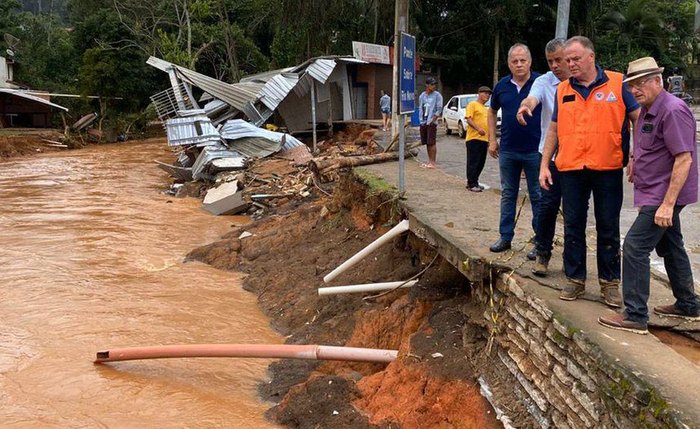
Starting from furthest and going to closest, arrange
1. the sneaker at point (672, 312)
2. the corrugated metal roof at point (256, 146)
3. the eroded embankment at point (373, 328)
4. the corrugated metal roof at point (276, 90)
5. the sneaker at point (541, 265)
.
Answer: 1. the corrugated metal roof at point (276, 90)
2. the corrugated metal roof at point (256, 146)
3. the eroded embankment at point (373, 328)
4. the sneaker at point (541, 265)
5. the sneaker at point (672, 312)

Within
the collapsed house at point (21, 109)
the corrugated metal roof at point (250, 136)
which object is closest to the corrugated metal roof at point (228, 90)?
the corrugated metal roof at point (250, 136)

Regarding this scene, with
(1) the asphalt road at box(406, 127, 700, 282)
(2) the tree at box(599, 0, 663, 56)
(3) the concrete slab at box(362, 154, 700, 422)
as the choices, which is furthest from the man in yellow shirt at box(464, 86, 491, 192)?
(2) the tree at box(599, 0, 663, 56)

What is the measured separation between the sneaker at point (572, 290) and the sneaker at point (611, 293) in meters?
0.13

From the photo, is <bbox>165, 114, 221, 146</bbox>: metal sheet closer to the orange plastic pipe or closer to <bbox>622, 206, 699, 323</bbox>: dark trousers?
the orange plastic pipe

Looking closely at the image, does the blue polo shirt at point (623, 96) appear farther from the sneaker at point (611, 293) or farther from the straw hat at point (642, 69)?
the sneaker at point (611, 293)

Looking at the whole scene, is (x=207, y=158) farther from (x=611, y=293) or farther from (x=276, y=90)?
(x=611, y=293)

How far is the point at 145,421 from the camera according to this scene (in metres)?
5.69

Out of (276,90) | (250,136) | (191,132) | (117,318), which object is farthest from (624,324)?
(276,90)

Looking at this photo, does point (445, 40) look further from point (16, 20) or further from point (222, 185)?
point (16, 20)

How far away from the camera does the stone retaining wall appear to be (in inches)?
113

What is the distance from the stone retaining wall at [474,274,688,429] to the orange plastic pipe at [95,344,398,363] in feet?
4.00

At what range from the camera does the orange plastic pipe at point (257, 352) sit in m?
5.36

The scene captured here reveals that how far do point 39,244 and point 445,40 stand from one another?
26.5m

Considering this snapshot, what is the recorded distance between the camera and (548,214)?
4.53 meters
